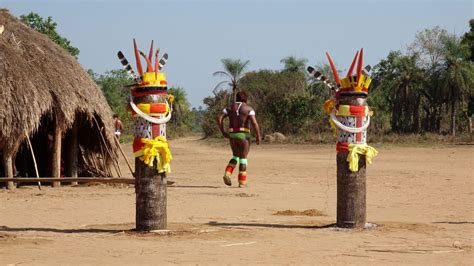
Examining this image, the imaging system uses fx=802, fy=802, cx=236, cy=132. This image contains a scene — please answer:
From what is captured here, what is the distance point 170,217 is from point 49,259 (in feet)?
11.1

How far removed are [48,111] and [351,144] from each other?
7.15 m

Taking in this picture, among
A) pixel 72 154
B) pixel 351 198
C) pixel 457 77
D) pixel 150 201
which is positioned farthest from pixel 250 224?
pixel 457 77

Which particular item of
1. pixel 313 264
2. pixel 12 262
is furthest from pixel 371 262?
pixel 12 262

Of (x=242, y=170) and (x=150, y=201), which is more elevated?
(x=242, y=170)

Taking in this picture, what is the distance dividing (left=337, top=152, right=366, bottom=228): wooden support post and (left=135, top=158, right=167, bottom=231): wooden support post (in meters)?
2.05

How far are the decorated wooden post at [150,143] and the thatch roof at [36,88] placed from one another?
5.09 m

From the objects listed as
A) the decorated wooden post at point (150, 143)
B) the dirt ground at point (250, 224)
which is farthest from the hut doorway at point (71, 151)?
the decorated wooden post at point (150, 143)

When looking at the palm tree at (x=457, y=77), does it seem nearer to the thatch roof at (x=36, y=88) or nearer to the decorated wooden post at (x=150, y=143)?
the thatch roof at (x=36, y=88)

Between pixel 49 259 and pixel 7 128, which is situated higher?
pixel 7 128

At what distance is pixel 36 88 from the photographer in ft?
46.6

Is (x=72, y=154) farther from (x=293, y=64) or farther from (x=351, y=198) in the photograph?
(x=293, y=64)

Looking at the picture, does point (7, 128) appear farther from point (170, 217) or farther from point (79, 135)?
point (170, 217)

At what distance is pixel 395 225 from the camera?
9586 mm

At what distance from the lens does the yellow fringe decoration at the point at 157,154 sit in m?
8.96
